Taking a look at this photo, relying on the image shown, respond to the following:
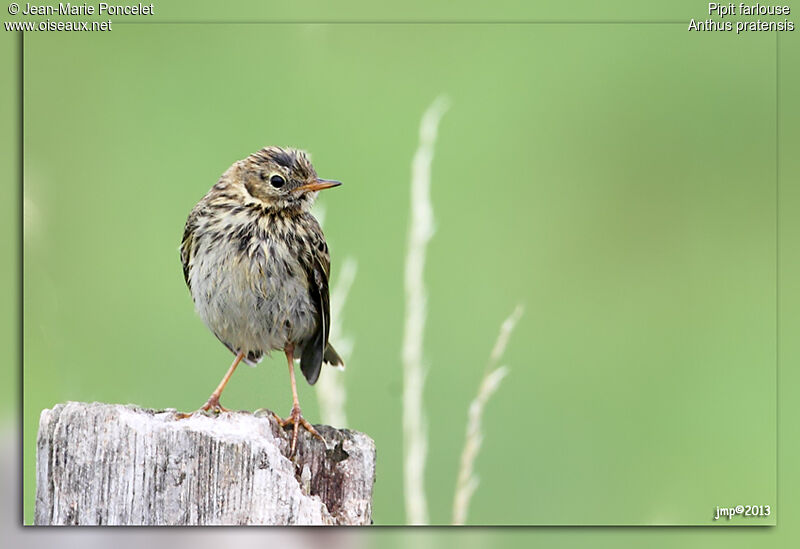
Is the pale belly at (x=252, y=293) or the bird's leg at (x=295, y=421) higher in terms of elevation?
the pale belly at (x=252, y=293)

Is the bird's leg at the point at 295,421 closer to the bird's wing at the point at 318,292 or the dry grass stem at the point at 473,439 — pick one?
the bird's wing at the point at 318,292

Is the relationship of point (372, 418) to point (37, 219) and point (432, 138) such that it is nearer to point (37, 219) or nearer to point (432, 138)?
point (432, 138)

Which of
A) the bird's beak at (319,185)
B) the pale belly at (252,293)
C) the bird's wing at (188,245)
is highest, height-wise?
the bird's beak at (319,185)

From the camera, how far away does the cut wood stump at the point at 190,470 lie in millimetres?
4102

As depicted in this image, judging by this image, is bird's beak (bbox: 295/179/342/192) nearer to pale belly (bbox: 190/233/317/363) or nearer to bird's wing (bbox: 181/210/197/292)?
pale belly (bbox: 190/233/317/363)

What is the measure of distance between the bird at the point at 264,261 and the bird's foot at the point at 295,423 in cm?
13

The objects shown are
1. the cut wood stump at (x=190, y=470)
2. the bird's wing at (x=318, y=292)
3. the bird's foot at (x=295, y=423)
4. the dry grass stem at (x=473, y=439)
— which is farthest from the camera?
the bird's wing at (x=318, y=292)

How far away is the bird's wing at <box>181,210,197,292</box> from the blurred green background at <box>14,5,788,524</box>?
11 centimetres

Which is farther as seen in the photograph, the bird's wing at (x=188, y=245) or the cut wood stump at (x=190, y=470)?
the bird's wing at (x=188, y=245)

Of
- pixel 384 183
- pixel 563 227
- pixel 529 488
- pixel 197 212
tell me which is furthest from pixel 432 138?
pixel 529 488

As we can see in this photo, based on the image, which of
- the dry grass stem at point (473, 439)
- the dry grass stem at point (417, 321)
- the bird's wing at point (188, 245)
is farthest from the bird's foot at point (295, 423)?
the bird's wing at point (188, 245)

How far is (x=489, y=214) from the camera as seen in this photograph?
5.38 meters

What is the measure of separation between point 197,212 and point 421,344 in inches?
50.0

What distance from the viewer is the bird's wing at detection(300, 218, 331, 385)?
5.00 metres
